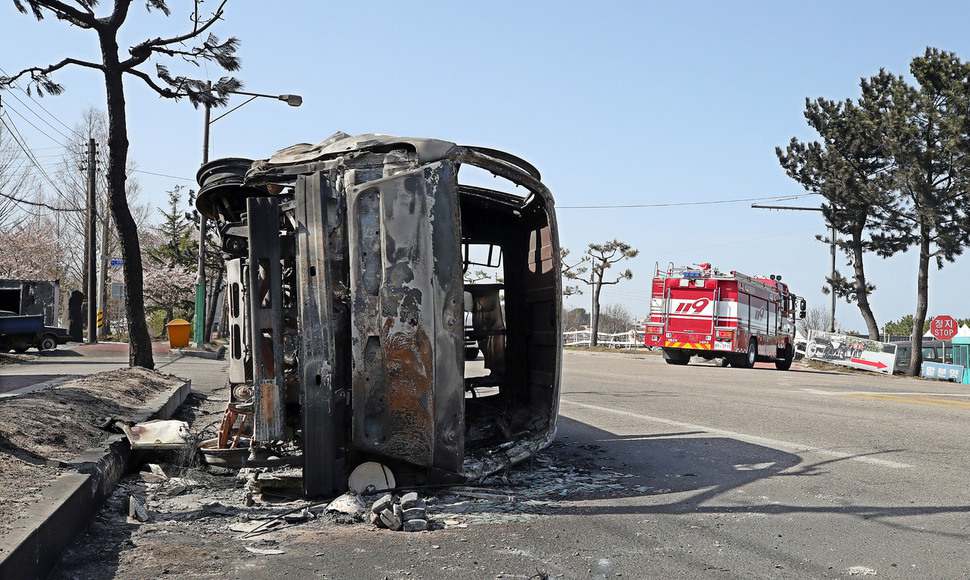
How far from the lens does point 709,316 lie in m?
25.1

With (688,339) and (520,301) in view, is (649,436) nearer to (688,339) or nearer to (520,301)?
(520,301)

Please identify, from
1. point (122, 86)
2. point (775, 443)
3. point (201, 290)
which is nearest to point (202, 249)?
point (201, 290)

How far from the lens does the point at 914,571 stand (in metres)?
3.95

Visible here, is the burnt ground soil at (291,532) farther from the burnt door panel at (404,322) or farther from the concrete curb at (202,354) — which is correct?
the concrete curb at (202,354)

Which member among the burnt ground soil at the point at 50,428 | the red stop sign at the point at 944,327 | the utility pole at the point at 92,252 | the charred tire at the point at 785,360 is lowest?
the charred tire at the point at 785,360

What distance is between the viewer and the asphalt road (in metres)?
4.00

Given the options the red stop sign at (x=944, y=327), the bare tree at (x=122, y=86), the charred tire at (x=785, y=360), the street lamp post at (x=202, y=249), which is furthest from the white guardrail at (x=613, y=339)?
the bare tree at (x=122, y=86)

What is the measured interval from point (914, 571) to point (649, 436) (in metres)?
4.48

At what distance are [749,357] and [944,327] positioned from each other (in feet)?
28.2

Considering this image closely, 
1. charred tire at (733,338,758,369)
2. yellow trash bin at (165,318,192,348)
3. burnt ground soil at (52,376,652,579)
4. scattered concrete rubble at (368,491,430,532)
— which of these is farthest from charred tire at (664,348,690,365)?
scattered concrete rubble at (368,491,430,532)

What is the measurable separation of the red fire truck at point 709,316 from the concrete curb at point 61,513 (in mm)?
20715

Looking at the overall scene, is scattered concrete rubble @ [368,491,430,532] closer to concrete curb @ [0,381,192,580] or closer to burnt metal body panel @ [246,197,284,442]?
Answer: burnt metal body panel @ [246,197,284,442]

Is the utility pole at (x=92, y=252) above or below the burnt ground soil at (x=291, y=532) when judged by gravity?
above

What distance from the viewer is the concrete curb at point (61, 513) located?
3.50 metres
